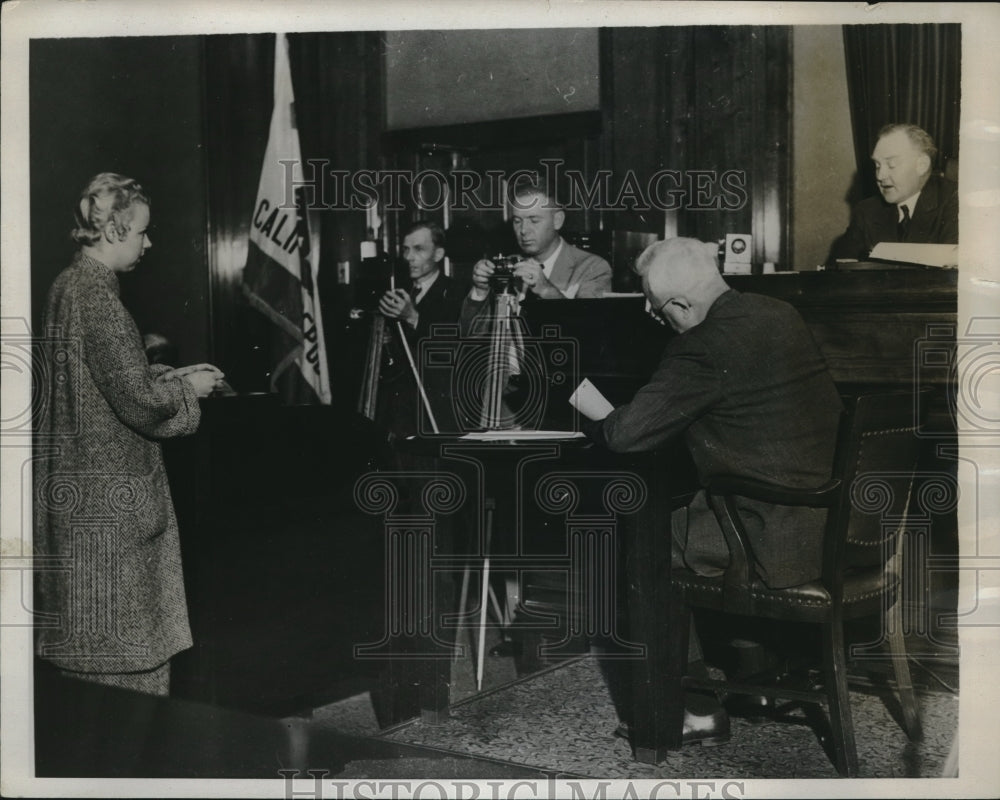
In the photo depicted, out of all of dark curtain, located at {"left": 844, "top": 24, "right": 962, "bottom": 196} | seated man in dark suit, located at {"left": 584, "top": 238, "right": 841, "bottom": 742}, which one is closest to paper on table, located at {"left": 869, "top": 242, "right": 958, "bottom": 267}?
dark curtain, located at {"left": 844, "top": 24, "right": 962, "bottom": 196}

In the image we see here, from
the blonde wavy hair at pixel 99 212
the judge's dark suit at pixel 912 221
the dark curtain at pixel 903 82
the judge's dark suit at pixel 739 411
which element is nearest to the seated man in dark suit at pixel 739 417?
the judge's dark suit at pixel 739 411

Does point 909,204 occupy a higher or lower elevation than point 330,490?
higher

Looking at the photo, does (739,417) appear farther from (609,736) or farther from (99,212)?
(99,212)

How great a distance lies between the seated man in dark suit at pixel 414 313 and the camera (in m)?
4.53

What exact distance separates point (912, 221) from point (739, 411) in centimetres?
122

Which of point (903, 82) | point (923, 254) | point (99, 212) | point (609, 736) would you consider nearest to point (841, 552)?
point (609, 736)

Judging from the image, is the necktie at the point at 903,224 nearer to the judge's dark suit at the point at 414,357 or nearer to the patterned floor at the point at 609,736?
the patterned floor at the point at 609,736

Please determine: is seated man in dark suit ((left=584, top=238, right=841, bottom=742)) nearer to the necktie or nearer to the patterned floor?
the patterned floor

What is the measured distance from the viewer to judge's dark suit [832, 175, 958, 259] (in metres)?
3.45

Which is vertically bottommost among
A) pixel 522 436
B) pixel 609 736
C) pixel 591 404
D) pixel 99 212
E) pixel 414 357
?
pixel 609 736

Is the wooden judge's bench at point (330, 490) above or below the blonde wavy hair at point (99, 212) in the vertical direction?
below

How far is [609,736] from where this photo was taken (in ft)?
10.4

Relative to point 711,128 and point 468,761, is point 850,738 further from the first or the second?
point 711,128

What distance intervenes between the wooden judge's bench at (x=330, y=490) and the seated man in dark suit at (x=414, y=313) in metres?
0.41
